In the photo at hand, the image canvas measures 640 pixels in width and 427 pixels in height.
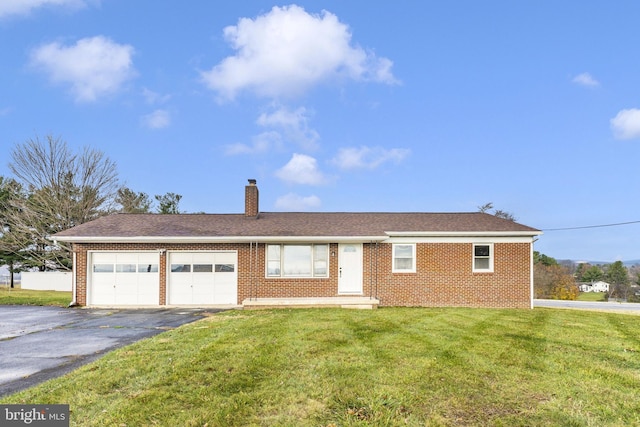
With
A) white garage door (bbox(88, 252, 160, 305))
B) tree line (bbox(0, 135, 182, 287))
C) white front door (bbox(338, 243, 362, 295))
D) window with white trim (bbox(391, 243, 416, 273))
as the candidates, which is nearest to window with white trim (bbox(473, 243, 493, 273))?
window with white trim (bbox(391, 243, 416, 273))

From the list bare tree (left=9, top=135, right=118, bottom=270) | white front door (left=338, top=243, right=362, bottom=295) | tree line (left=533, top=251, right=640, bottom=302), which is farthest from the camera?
tree line (left=533, top=251, right=640, bottom=302)

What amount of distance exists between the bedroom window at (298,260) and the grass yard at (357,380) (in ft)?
20.1

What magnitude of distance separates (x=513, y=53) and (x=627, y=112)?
14.8 m

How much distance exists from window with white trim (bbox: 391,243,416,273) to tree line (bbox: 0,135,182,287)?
24.6 m

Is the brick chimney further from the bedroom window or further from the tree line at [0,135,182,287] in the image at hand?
the tree line at [0,135,182,287]

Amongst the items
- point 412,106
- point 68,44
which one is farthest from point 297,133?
point 68,44

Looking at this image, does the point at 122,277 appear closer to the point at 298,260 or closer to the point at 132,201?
the point at 298,260

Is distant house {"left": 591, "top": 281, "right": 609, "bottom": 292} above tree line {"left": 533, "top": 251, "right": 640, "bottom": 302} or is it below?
below

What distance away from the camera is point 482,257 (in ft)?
48.5

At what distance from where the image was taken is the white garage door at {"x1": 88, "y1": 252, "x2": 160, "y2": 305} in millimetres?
14547

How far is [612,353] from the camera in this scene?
22.4 feet

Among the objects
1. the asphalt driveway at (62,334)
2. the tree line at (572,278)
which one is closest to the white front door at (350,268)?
the asphalt driveway at (62,334)

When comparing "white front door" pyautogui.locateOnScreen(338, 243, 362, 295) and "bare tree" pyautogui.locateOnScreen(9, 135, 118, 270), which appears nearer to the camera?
"white front door" pyautogui.locateOnScreen(338, 243, 362, 295)

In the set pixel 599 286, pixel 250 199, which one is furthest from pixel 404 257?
pixel 599 286
